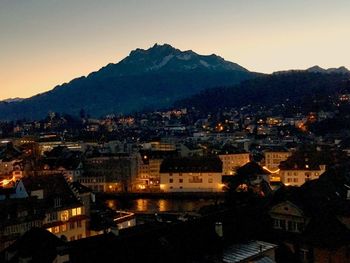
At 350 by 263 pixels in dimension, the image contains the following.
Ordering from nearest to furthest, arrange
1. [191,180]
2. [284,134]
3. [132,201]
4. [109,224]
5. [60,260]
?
1. [60,260]
2. [109,224]
3. [132,201]
4. [191,180]
5. [284,134]

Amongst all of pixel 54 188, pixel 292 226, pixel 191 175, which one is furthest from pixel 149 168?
pixel 292 226

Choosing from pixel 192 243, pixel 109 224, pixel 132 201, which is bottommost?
pixel 132 201

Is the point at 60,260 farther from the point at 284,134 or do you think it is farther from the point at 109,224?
the point at 284,134

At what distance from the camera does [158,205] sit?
54.5 meters

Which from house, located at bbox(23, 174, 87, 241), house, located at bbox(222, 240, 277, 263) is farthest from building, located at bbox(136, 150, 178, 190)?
house, located at bbox(222, 240, 277, 263)

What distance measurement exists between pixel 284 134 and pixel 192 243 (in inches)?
4146

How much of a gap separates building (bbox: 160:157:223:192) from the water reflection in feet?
15.0

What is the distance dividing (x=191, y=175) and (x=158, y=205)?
9.85 meters

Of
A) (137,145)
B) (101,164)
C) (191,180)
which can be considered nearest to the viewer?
(191,180)

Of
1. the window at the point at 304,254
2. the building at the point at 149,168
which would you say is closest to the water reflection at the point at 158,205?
the building at the point at 149,168

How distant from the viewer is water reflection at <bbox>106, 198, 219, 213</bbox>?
50.9 m

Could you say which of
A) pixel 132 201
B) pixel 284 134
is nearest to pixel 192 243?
pixel 132 201

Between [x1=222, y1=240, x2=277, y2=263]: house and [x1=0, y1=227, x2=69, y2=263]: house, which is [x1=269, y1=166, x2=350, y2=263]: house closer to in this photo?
[x1=222, y1=240, x2=277, y2=263]: house

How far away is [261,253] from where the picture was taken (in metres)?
16.6
